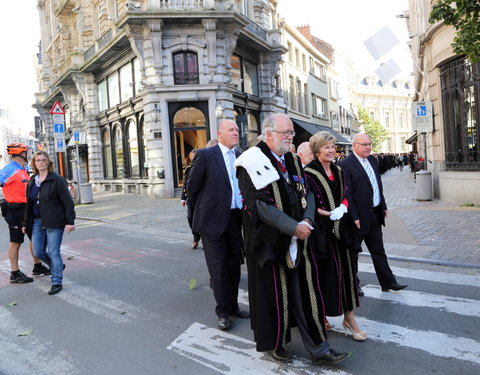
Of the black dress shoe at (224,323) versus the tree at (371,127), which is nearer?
the black dress shoe at (224,323)

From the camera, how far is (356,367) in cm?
312

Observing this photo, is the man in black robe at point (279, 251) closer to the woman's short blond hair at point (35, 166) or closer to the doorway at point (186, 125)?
the woman's short blond hair at point (35, 166)

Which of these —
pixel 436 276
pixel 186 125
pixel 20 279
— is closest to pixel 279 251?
pixel 436 276

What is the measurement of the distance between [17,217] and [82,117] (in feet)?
79.7

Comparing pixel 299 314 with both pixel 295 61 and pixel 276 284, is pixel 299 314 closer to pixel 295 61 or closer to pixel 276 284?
pixel 276 284

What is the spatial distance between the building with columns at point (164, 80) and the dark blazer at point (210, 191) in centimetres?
1462

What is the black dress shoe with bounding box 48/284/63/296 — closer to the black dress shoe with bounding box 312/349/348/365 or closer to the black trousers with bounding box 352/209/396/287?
the black dress shoe with bounding box 312/349/348/365

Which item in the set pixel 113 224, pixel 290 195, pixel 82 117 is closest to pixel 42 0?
pixel 82 117

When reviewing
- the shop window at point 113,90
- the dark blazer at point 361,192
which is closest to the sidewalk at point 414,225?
the dark blazer at point 361,192

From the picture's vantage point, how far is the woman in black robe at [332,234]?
11.3 ft

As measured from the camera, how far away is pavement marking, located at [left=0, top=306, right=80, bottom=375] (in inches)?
131

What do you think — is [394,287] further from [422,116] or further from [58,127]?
[58,127]

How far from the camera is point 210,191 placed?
4207mm

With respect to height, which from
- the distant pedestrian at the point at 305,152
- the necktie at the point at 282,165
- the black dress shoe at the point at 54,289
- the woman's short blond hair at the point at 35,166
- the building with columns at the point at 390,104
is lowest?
the black dress shoe at the point at 54,289
